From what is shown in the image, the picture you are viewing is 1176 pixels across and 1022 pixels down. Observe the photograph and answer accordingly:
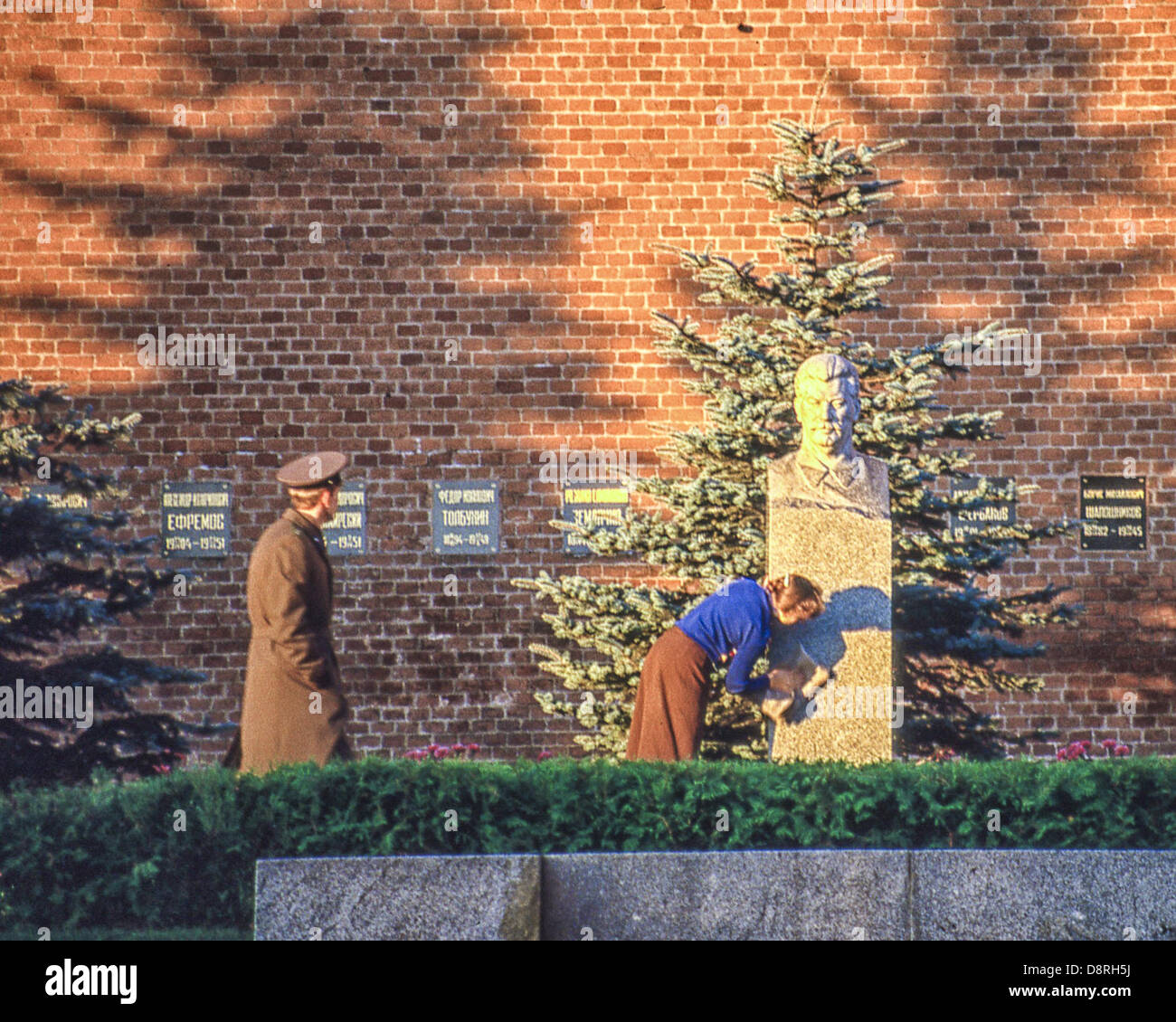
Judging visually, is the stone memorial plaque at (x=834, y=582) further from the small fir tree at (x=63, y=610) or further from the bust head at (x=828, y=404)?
the small fir tree at (x=63, y=610)

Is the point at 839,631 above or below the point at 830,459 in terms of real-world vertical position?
below

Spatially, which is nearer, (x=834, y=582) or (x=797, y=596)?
(x=797, y=596)

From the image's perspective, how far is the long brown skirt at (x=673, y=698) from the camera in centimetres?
793

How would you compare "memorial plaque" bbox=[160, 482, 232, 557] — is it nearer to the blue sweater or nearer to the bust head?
the blue sweater

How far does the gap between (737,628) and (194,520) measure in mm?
5958

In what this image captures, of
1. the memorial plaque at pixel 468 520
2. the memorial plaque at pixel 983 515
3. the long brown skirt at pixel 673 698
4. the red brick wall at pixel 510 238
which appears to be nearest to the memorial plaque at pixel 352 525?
the red brick wall at pixel 510 238

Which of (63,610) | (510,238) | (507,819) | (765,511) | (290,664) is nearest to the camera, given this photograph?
(507,819)

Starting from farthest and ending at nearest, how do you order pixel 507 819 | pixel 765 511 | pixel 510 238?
1. pixel 510 238
2. pixel 765 511
3. pixel 507 819

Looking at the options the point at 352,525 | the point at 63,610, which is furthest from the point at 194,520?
the point at 63,610

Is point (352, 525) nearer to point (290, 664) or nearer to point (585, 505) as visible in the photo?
point (585, 505)

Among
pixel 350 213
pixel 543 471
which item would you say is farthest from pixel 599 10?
pixel 543 471

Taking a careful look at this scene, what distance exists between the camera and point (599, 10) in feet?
41.2

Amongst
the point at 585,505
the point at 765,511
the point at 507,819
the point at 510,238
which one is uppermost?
the point at 510,238

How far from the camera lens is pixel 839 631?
7973mm
